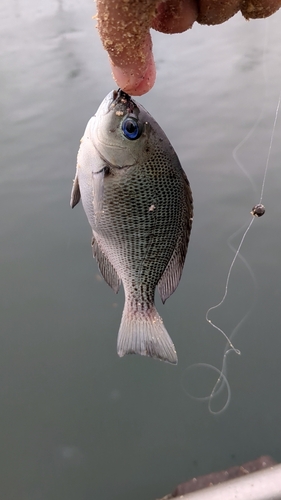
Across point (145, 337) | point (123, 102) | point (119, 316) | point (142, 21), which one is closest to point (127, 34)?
point (142, 21)

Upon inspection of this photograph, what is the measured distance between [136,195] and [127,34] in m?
0.51

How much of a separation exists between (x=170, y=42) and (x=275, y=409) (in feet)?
12.6

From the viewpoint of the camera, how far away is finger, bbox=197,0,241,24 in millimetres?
670

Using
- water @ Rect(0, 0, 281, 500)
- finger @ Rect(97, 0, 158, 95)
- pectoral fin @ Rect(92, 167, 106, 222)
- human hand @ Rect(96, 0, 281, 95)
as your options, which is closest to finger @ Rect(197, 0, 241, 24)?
human hand @ Rect(96, 0, 281, 95)

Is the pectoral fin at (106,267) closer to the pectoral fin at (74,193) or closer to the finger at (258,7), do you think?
the pectoral fin at (74,193)

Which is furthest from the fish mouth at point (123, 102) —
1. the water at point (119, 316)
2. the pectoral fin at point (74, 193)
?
the water at point (119, 316)

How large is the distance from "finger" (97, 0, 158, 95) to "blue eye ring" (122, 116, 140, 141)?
33cm

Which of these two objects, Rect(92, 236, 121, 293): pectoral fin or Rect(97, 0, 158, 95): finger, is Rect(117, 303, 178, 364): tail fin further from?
Rect(97, 0, 158, 95): finger

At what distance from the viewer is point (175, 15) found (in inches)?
27.7

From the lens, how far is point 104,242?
3.72 ft

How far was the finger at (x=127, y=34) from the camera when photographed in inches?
20.8

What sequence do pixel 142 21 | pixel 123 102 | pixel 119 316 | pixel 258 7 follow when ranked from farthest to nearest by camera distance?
pixel 119 316 → pixel 123 102 → pixel 258 7 → pixel 142 21

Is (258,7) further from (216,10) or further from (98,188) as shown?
(98,188)

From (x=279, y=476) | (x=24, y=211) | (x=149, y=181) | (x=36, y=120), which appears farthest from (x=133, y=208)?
(x=36, y=120)
